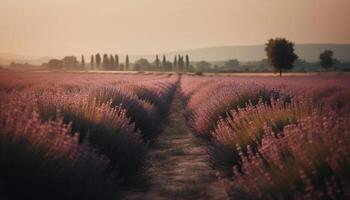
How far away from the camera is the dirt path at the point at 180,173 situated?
7078mm

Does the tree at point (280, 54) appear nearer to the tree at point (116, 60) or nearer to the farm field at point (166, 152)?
the farm field at point (166, 152)

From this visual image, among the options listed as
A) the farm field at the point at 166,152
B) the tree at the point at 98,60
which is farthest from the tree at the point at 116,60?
the farm field at the point at 166,152

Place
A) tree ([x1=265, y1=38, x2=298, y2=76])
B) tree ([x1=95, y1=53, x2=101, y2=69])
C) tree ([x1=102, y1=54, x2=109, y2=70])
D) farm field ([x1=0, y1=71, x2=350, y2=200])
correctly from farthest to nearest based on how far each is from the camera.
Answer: tree ([x1=95, y1=53, x2=101, y2=69]) < tree ([x1=102, y1=54, x2=109, y2=70]) < tree ([x1=265, y1=38, x2=298, y2=76]) < farm field ([x1=0, y1=71, x2=350, y2=200])

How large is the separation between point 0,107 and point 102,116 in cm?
214

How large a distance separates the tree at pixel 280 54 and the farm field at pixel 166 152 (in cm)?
7495

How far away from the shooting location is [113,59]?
17888 cm

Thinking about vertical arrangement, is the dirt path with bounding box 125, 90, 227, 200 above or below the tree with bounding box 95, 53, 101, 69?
below

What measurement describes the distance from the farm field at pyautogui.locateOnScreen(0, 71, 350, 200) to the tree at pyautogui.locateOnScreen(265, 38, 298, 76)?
246 ft

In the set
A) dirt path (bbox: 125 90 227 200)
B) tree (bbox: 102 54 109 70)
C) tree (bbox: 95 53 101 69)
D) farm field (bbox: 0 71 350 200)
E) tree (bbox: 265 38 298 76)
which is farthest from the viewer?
tree (bbox: 95 53 101 69)

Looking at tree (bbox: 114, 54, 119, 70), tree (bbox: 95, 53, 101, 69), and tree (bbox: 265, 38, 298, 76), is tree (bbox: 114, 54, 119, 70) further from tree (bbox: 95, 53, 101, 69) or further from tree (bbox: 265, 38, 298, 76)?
tree (bbox: 265, 38, 298, 76)

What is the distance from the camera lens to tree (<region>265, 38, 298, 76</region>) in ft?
283

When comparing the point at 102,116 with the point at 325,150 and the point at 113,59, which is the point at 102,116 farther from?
the point at 113,59

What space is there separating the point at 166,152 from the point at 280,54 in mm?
77477

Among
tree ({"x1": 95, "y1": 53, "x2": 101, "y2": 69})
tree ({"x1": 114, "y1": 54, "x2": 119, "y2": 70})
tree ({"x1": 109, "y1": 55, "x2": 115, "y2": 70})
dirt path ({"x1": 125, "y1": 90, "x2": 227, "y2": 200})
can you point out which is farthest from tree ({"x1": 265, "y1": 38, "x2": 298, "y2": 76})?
tree ({"x1": 95, "y1": 53, "x2": 101, "y2": 69})
